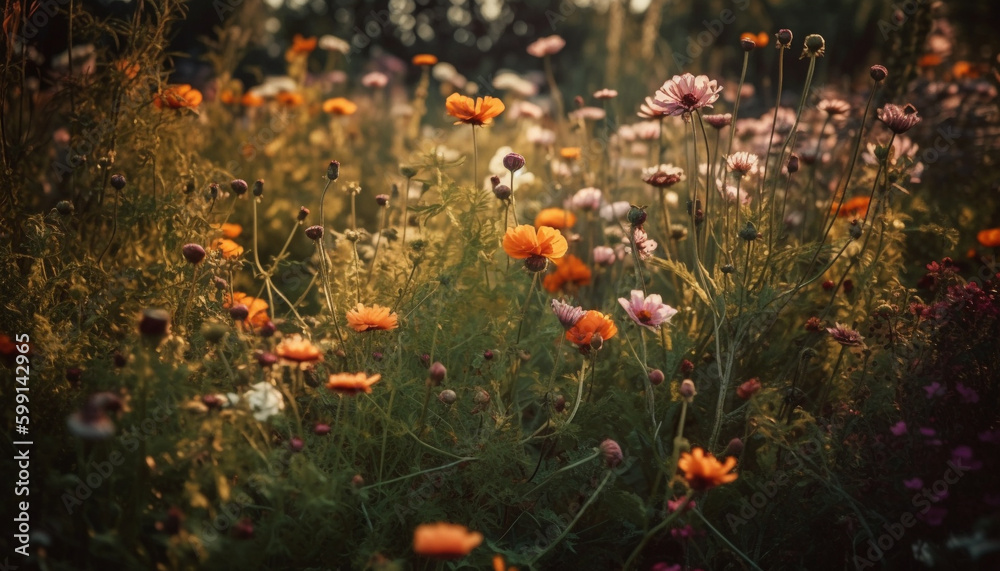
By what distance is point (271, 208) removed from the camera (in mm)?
3396

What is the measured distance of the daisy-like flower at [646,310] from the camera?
1608 millimetres

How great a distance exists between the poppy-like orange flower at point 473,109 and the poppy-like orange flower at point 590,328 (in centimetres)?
66

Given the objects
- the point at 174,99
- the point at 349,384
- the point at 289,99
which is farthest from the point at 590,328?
the point at 289,99

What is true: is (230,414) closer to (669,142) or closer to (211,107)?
(669,142)

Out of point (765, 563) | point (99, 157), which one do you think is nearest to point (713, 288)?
point (765, 563)

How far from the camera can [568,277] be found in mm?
2311

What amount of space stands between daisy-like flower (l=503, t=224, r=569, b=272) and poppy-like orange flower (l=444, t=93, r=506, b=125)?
1.33 ft

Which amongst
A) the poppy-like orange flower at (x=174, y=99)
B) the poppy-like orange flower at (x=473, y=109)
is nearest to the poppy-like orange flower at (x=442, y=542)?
the poppy-like orange flower at (x=473, y=109)

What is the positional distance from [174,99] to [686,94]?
166 centimetres

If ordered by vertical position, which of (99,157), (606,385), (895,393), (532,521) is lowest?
(532,521)

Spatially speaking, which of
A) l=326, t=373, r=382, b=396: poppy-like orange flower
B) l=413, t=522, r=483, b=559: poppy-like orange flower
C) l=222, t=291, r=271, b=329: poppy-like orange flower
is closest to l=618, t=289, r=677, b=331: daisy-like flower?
l=326, t=373, r=382, b=396: poppy-like orange flower

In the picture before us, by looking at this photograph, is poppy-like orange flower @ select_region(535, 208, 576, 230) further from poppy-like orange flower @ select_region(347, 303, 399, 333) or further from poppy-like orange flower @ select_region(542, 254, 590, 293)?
poppy-like orange flower @ select_region(347, 303, 399, 333)

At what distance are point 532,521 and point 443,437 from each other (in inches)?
13.5

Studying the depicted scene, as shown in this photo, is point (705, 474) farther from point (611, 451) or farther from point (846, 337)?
point (846, 337)
